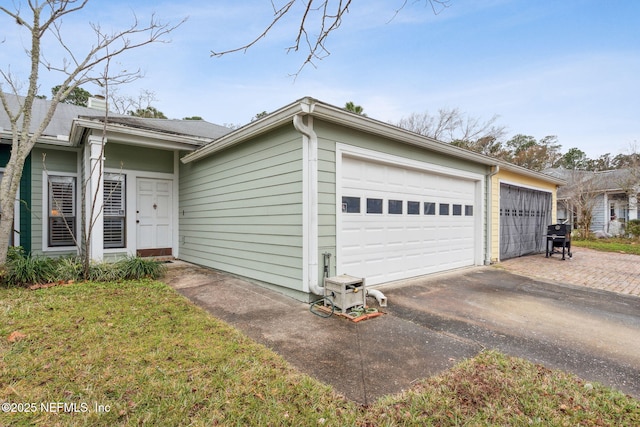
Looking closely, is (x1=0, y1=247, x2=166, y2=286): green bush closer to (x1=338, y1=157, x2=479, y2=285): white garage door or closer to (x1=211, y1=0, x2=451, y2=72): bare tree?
(x1=338, y1=157, x2=479, y2=285): white garage door

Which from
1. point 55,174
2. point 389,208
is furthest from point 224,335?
point 55,174

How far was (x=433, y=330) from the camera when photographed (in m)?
3.35

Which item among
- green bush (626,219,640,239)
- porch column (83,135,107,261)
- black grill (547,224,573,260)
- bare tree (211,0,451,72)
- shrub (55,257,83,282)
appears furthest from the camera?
green bush (626,219,640,239)

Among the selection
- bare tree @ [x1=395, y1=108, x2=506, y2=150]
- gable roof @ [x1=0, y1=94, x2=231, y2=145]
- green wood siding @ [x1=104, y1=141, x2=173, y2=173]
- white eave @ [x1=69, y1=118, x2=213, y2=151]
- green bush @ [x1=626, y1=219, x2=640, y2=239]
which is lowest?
green bush @ [x1=626, y1=219, x2=640, y2=239]

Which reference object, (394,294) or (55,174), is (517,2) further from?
(55,174)

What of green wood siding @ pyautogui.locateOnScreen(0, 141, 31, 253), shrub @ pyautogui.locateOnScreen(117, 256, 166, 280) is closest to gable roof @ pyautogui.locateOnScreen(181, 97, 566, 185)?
shrub @ pyautogui.locateOnScreen(117, 256, 166, 280)

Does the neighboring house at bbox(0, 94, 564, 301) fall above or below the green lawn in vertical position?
above

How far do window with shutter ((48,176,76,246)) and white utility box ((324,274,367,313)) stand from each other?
6.46 m

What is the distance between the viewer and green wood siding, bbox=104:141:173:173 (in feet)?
21.9

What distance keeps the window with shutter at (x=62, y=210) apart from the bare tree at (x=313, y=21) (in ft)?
22.9

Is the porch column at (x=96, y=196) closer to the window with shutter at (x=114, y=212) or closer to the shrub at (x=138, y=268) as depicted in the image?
the shrub at (x=138, y=268)

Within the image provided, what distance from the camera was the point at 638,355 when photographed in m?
2.84

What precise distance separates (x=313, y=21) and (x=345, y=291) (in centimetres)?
284

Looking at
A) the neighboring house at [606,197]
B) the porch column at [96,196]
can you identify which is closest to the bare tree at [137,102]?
the porch column at [96,196]
